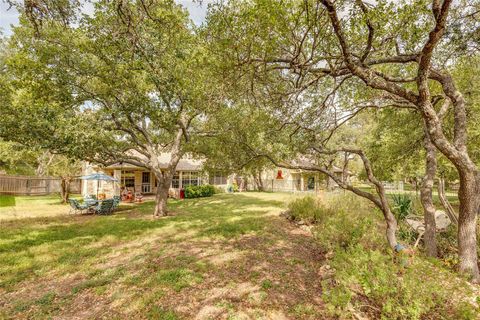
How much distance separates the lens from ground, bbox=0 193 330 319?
13.2 feet

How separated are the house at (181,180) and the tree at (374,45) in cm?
843

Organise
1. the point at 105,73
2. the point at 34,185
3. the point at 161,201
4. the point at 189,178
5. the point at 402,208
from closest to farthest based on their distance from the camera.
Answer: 1. the point at 105,73
2. the point at 402,208
3. the point at 161,201
4. the point at 34,185
5. the point at 189,178

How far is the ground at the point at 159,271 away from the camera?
13.2ft

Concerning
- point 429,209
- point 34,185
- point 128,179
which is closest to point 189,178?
point 128,179

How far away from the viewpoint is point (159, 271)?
17.6 ft

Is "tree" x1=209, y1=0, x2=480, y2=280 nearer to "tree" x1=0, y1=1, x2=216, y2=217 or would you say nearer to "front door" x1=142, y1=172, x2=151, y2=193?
"tree" x1=0, y1=1, x2=216, y2=217

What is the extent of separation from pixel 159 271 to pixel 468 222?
20.8ft

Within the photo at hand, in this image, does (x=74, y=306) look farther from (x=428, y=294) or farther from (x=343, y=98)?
(x=343, y=98)

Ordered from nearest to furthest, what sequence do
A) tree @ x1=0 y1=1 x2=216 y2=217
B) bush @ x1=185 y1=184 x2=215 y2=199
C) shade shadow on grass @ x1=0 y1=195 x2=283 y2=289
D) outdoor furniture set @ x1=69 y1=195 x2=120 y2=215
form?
1. shade shadow on grass @ x1=0 y1=195 x2=283 y2=289
2. tree @ x1=0 y1=1 x2=216 y2=217
3. outdoor furniture set @ x1=69 y1=195 x2=120 y2=215
4. bush @ x1=185 y1=184 x2=215 y2=199

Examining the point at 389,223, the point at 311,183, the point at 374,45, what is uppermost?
the point at 374,45

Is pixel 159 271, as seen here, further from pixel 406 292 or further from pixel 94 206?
Result: pixel 94 206

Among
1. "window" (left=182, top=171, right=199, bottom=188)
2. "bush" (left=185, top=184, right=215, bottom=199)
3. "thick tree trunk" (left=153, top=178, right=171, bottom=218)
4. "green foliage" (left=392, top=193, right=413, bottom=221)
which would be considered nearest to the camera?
"green foliage" (left=392, top=193, right=413, bottom=221)

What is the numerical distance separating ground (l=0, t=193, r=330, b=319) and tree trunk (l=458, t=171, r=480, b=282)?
8.87ft

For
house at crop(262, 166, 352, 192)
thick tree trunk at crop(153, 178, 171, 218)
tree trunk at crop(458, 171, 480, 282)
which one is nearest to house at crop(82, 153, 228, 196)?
thick tree trunk at crop(153, 178, 171, 218)
